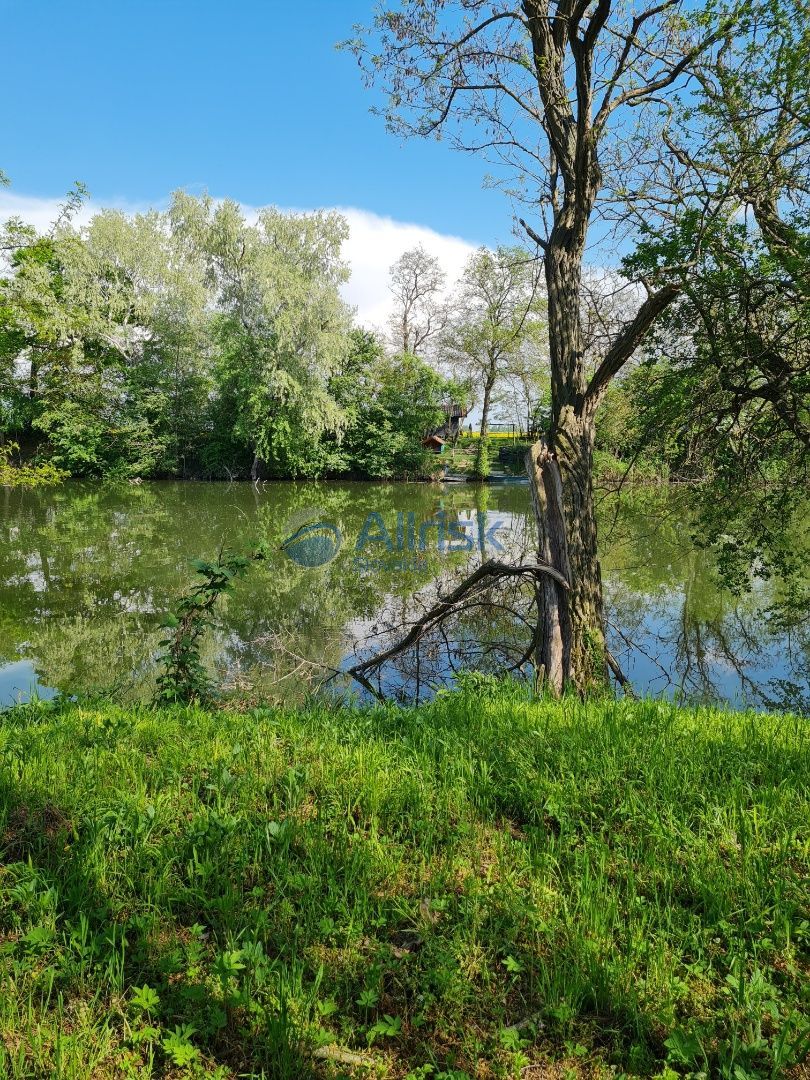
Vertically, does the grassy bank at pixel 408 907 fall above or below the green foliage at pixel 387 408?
below

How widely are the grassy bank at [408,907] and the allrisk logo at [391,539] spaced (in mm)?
10899

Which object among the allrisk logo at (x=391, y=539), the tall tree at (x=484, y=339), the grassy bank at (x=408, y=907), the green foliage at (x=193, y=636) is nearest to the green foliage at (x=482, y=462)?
the tall tree at (x=484, y=339)

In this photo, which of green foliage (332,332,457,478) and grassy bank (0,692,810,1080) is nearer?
grassy bank (0,692,810,1080)

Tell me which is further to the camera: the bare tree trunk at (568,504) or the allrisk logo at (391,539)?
the allrisk logo at (391,539)

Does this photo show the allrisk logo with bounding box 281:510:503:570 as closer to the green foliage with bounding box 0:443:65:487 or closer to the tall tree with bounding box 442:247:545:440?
the green foliage with bounding box 0:443:65:487

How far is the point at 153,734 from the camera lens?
3.85 metres

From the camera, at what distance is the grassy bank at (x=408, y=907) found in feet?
6.13

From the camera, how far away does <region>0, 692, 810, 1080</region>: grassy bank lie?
1868 millimetres

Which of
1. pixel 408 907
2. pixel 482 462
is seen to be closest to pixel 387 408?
pixel 482 462

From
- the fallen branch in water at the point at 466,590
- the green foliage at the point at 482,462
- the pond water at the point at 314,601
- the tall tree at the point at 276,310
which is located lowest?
the pond water at the point at 314,601

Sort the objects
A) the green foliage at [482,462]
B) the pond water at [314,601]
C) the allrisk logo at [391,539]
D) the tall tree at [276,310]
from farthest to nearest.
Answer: the green foliage at [482,462] < the tall tree at [276,310] < the allrisk logo at [391,539] < the pond water at [314,601]

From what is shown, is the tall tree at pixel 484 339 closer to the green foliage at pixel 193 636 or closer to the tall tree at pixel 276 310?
the tall tree at pixel 276 310

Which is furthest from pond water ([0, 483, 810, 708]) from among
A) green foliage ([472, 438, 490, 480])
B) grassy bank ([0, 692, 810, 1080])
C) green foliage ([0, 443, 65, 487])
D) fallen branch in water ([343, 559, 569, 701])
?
green foliage ([472, 438, 490, 480])

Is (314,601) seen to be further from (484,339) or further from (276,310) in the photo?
(484,339)
